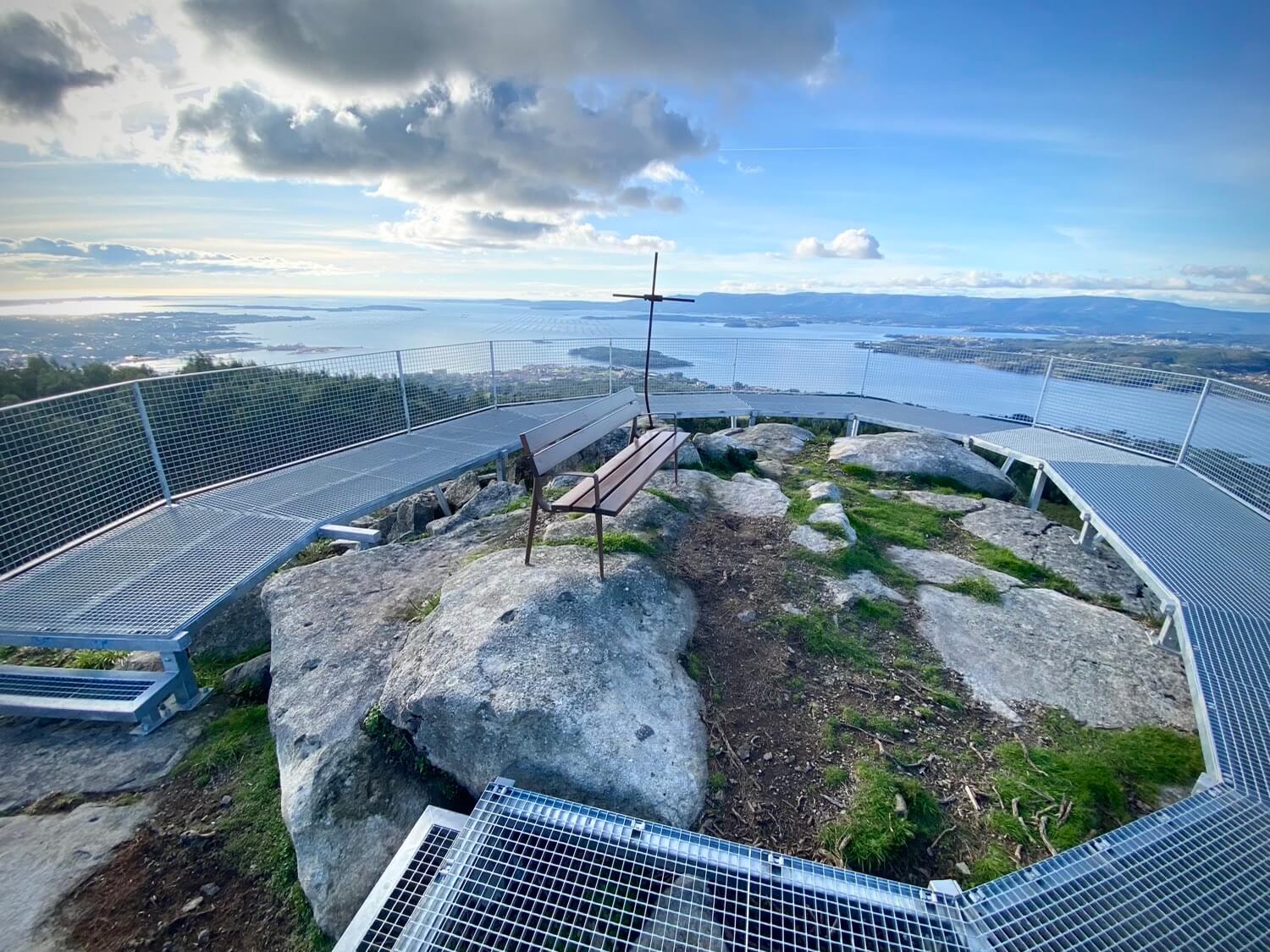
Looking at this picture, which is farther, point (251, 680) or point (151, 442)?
point (151, 442)

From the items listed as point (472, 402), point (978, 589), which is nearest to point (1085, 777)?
point (978, 589)

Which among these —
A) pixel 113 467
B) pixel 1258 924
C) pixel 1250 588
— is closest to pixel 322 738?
pixel 1258 924

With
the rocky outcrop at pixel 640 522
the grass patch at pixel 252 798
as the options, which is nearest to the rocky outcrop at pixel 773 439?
the rocky outcrop at pixel 640 522

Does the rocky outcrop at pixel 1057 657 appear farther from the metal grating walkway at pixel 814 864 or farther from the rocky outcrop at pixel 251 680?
the rocky outcrop at pixel 251 680

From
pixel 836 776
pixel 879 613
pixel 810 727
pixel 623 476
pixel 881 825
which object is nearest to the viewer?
pixel 881 825

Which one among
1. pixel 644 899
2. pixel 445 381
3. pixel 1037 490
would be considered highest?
pixel 445 381

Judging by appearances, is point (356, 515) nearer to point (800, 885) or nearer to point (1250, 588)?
point (800, 885)

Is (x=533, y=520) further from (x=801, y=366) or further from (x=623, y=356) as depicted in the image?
(x=801, y=366)

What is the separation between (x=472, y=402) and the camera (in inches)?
395

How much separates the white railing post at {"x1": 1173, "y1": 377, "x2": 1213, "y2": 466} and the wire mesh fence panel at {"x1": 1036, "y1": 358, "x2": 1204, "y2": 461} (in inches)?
1.7

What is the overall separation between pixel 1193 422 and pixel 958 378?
3946mm

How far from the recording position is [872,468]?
8031 millimetres

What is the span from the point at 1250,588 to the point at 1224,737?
2469 millimetres

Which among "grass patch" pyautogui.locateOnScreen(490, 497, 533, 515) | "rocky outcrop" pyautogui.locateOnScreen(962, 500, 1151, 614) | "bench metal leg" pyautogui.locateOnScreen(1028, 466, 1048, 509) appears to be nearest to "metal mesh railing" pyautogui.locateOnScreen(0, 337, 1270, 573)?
"bench metal leg" pyautogui.locateOnScreen(1028, 466, 1048, 509)
